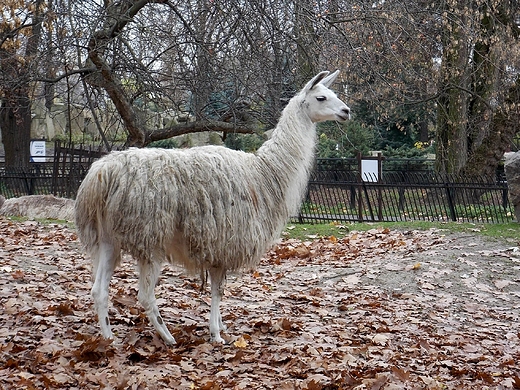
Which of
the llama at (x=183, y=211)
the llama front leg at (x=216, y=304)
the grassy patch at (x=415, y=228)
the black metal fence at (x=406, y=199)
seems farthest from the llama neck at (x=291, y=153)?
the black metal fence at (x=406, y=199)

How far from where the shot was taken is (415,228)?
12.1 meters

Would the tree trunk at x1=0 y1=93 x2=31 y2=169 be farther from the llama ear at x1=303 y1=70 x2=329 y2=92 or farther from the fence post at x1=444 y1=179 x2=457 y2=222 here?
the llama ear at x1=303 y1=70 x2=329 y2=92

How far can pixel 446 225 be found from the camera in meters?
12.1

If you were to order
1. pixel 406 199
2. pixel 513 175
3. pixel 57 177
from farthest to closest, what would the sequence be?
1. pixel 57 177
2. pixel 406 199
3. pixel 513 175

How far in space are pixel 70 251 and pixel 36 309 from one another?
358 cm

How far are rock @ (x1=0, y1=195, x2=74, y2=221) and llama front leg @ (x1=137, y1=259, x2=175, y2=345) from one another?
347 inches

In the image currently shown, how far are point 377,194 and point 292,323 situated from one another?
8.78 m

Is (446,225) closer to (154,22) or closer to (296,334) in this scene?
(154,22)

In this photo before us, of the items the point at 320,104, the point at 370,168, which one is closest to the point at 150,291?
the point at 320,104

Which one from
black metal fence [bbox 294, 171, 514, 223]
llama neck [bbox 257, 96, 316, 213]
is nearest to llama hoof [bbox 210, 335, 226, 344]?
llama neck [bbox 257, 96, 316, 213]

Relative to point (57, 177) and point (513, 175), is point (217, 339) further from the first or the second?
point (57, 177)

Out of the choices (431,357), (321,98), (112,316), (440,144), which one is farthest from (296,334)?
(440,144)

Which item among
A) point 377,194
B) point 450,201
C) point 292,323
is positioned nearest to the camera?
point 292,323

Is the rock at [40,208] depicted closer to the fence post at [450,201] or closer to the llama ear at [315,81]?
the fence post at [450,201]
